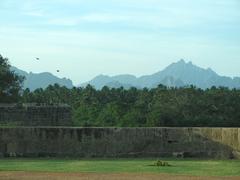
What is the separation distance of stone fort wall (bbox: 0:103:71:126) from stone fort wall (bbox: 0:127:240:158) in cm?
701

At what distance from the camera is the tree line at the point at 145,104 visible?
119 ft

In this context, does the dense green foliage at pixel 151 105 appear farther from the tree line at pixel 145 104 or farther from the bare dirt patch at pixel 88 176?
the bare dirt patch at pixel 88 176

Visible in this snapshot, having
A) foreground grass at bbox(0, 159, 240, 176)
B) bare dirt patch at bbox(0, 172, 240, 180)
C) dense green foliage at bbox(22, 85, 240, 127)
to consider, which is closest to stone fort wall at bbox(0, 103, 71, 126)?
foreground grass at bbox(0, 159, 240, 176)

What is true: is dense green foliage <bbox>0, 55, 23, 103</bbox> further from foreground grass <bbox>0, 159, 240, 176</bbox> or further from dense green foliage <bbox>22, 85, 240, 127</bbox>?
foreground grass <bbox>0, 159, 240, 176</bbox>

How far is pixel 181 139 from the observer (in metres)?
15.2

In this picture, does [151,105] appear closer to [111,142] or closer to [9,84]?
[9,84]

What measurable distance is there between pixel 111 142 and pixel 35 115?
883cm

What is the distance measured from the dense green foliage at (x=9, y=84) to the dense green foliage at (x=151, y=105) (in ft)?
13.2

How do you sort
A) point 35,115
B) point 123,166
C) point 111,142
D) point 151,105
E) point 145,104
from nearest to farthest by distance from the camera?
point 123,166 → point 111,142 → point 35,115 → point 151,105 → point 145,104

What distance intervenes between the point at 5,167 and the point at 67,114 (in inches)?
449

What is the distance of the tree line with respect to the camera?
36153mm

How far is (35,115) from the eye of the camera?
23469mm

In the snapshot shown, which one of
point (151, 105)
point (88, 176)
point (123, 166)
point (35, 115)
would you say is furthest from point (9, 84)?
point (88, 176)

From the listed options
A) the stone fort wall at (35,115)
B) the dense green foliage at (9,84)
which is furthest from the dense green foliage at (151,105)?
the stone fort wall at (35,115)
